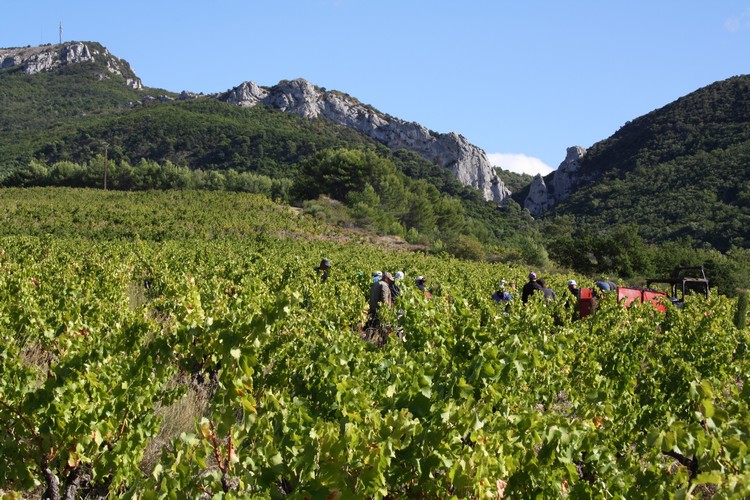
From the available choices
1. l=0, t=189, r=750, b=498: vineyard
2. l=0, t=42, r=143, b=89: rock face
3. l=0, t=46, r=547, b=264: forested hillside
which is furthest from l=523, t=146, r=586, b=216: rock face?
l=0, t=42, r=143, b=89: rock face

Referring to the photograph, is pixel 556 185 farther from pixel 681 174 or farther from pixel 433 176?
pixel 681 174

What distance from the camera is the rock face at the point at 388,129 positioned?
380 feet

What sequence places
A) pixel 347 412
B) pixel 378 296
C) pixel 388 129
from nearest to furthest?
pixel 347 412, pixel 378 296, pixel 388 129

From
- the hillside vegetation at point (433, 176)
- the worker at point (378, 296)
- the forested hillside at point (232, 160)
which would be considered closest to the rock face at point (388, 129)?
the forested hillside at point (232, 160)

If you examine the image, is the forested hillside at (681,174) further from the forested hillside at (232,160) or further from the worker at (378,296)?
the worker at (378,296)

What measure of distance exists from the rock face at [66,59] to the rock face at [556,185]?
96.1m

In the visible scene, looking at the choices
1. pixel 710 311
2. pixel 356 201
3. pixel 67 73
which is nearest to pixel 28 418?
pixel 710 311

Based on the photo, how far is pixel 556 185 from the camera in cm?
8806

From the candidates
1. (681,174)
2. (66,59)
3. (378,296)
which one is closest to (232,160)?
(681,174)

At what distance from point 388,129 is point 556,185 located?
136ft

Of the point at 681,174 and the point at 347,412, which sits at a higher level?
the point at 681,174

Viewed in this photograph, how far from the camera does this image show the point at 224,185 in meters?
55.4

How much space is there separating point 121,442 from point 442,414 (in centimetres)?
193

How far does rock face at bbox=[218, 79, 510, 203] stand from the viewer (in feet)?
380
